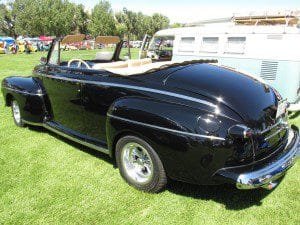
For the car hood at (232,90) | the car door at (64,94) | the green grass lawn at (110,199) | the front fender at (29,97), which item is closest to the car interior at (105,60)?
the car door at (64,94)

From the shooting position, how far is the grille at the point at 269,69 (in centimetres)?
780

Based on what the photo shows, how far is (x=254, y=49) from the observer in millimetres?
8281

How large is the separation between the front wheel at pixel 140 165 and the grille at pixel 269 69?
5.05 metres

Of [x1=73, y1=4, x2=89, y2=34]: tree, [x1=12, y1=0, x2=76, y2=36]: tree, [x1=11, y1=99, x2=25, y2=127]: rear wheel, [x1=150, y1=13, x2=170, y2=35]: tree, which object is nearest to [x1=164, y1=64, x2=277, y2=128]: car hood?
[x1=11, y1=99, x2=25, y2=127]: rear wheel

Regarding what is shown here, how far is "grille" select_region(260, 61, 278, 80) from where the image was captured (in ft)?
25.6

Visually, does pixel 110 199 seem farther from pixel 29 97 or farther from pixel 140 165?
pixel 29 97

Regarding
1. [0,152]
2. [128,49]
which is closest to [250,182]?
[128,49]

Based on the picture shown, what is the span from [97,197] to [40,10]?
67988 mm

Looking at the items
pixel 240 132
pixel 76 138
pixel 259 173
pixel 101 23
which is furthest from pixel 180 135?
pixel 101 23

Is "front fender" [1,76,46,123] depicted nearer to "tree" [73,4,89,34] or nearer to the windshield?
the windshield

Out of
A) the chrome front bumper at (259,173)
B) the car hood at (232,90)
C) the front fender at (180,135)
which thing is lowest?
the chrome front bumper at (259,173)

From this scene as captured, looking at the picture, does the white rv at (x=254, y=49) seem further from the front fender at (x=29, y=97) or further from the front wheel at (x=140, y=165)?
the front fender at (x=29, y=97)

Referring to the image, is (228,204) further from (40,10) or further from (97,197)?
(40,10)

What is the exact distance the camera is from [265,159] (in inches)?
136
